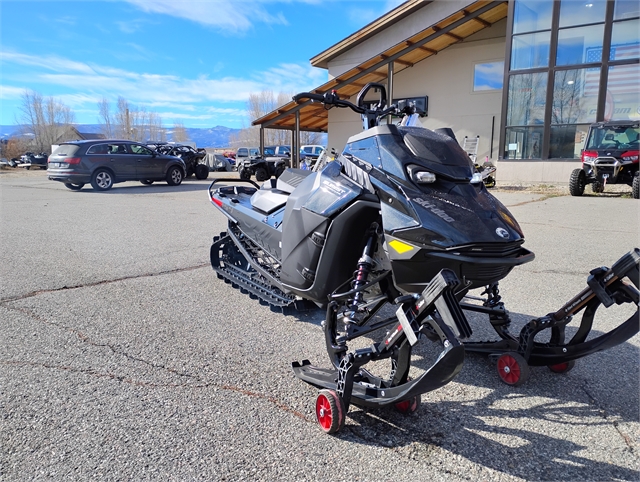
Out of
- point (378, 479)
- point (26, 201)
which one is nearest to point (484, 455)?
point (378, 479)

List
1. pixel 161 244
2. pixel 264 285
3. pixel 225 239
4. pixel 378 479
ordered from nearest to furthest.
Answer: pixel 378 479 < pixel 264 285 < pixel 225 239 < pixel 161 244

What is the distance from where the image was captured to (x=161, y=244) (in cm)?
660

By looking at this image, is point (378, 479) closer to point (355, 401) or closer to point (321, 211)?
point (355, 401)

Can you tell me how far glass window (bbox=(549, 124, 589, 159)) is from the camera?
16594mm

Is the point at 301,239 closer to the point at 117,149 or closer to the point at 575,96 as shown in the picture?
the point at 117,149

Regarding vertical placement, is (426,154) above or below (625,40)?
below

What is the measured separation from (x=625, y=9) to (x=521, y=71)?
3.54 meters

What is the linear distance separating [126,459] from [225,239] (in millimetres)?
3168

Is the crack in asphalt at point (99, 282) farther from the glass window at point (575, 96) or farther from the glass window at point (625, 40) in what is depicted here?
the glass window at point (625, 40)

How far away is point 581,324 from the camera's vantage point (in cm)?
273

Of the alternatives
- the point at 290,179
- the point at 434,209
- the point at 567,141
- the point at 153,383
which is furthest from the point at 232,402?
the point at 567,141

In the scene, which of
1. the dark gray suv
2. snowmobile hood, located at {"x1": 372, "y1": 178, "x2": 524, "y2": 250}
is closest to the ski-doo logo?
snowmobile hood, located at {"x1": 372, "y1": 178, "x2": 524, "y2": 250}

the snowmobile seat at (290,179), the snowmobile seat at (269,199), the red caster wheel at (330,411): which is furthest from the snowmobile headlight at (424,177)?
the snowmobile seat at (269,199)

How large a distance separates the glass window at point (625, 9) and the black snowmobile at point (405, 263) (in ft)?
A: 56.3
